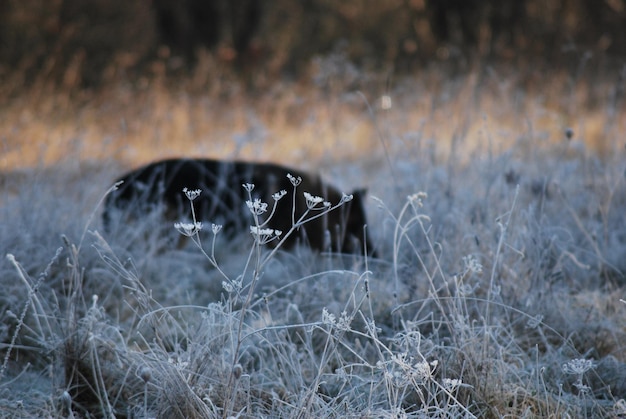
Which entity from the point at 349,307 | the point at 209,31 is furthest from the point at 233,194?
the point at 209,31

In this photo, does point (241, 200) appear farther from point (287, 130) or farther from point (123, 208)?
point (287, 130)

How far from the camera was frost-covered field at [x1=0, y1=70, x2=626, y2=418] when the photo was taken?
198 centimetres

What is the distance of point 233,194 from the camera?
13.4 feet

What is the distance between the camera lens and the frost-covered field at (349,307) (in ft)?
6.50

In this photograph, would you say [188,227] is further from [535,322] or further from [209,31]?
[209,31]

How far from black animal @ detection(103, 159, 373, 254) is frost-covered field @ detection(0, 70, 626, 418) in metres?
0.19

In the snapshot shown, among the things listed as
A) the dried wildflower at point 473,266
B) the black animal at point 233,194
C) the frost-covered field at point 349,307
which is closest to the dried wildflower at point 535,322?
the frost-covered field at point 349,307

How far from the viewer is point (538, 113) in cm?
482

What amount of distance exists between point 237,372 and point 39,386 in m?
1.00

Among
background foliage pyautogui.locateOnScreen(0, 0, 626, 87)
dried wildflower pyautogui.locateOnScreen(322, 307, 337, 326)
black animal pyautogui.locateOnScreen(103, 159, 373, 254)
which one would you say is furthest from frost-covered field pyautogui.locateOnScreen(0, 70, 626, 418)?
background foliage pyautogui.locateOnScreen(0, 0, 626, 87)

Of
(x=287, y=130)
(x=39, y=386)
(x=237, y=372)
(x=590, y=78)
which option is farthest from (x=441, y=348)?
(x=590, y=78)

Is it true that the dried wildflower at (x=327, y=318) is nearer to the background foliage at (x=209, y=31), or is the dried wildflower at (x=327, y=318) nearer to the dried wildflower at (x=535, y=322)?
the dried wildflower at (x=535, y=322)

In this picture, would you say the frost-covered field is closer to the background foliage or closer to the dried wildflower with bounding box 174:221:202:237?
the dried wildflower with bounding box 174:221:202:237

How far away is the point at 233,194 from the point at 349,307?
1468 millimetres
